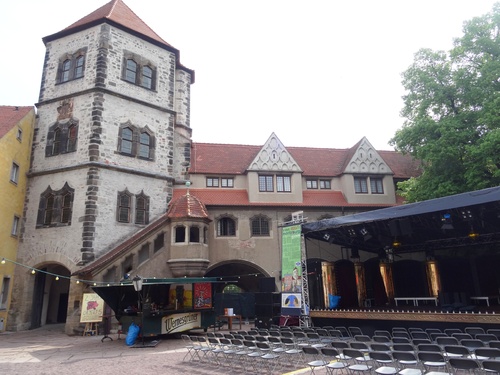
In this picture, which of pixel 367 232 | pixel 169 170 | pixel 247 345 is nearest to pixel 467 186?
pixel 367 232

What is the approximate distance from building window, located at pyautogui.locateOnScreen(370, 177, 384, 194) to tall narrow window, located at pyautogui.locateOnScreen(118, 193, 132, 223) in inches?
624

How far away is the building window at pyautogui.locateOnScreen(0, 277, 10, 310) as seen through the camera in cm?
1978

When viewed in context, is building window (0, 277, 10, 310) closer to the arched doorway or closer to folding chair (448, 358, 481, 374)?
the arched doorway

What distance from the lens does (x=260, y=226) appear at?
2442 cm

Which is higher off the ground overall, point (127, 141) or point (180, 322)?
point (127, 141)

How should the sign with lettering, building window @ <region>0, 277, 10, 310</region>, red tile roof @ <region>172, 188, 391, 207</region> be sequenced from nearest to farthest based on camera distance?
the sign with lettering, building window @ <region>0, 277, 10, 310</region>, red tile roof @ <region>172, 188, 391, 207</region>

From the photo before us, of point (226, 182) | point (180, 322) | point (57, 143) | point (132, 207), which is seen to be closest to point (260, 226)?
point (226, 182)

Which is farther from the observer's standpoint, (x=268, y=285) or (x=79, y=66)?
(x=79, y=66)

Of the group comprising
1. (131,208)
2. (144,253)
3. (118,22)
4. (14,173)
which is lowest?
(144,253)

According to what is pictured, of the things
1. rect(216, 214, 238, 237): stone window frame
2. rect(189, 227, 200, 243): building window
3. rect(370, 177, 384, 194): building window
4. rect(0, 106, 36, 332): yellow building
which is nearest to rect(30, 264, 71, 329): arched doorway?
rect(0, 106, 36, 332): yellow building

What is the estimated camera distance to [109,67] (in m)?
23.2

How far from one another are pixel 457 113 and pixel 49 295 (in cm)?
2632

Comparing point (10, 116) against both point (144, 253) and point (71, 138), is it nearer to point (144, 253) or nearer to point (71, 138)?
point (71, 138)

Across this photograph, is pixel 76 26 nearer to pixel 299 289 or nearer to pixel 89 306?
pixel 89 306
